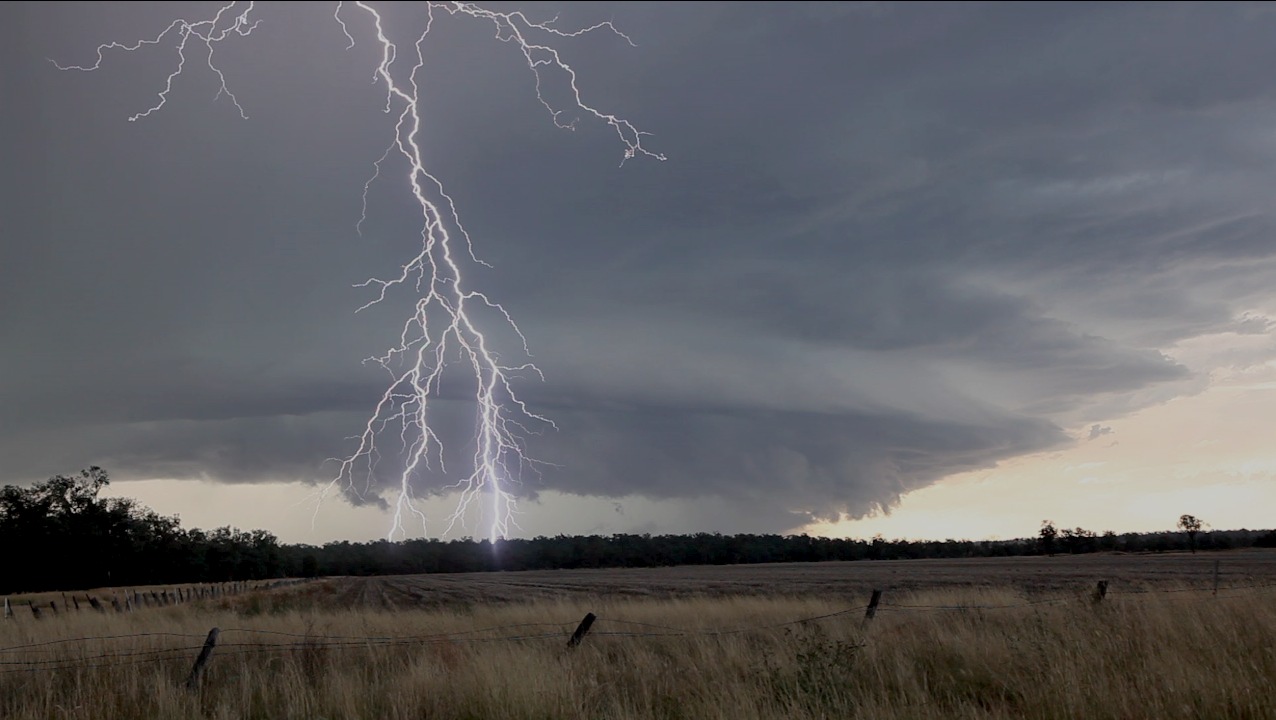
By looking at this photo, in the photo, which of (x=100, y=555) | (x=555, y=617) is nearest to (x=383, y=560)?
(x=100, y=555)

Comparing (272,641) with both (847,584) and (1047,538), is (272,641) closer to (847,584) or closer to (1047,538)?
(847,584)

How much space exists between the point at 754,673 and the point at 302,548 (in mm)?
172396

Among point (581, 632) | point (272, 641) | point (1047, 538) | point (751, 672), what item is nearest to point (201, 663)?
point (581, 632)

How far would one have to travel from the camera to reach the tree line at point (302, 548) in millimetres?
89250

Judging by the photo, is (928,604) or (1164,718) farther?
(928,604)

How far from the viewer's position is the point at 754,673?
9242 millimetres

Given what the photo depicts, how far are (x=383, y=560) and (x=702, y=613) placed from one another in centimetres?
14123

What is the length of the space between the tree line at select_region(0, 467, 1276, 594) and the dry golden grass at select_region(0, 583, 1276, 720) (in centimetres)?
9093

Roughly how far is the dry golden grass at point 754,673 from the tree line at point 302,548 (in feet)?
298

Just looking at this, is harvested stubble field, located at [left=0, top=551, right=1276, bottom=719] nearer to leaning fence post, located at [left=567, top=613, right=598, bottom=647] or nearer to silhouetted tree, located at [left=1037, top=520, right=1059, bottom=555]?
leaning fence post, located at [left=567, top=613, right=598, bottom=647]

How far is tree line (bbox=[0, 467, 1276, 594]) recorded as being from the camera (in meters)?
89.2

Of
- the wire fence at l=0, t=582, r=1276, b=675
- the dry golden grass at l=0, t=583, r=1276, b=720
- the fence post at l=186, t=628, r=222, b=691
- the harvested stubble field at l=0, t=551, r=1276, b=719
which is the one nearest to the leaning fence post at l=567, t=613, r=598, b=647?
the wire fence at l=0, t=582, r=1276, b=675

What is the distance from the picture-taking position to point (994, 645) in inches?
390

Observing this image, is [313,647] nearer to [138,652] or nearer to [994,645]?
[138,652]
